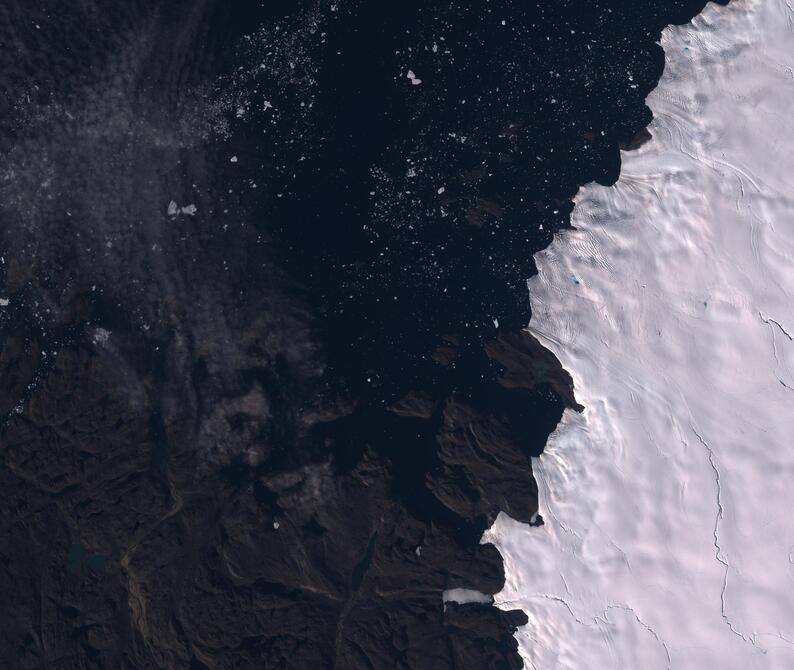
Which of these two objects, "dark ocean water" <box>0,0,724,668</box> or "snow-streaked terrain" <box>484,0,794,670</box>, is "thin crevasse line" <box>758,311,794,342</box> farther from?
"dark ocean water" <box>0,0,724,668</box>

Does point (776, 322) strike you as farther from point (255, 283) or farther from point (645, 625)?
point (255, 283)

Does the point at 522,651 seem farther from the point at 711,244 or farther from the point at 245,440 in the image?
the point at 711,244

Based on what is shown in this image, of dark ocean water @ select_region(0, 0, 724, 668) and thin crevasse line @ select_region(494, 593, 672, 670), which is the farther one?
thin crevasse line @ select_region(494, 593, 672, 670)

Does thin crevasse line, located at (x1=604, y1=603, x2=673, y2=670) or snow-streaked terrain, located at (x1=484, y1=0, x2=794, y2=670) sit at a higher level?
snow-streaked terrain, located at (x1=484, y1=0, x2=794, y2=670)

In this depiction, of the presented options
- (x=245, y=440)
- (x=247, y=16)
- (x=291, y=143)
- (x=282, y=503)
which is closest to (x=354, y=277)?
(x=291, y=143)

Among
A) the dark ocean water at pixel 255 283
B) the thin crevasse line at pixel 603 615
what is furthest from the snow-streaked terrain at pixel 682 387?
the dark ocean water at pixel 255 283

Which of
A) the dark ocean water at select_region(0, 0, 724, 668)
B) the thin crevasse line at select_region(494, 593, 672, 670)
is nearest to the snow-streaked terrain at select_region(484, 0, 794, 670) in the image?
the thin crevasse line at select_region(494, 593, 672, 670)

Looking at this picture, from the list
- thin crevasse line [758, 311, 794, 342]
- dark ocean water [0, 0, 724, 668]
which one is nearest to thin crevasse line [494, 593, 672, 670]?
dark ocean water [0, 0, 724, 668]
